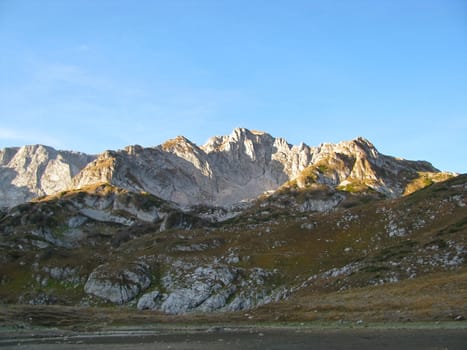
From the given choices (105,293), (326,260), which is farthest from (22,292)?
(326,260)

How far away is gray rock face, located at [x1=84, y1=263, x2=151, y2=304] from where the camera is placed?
5769 inches

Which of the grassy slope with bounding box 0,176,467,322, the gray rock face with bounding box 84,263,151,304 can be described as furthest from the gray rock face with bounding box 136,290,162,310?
the grassy slope with bounding box 0,176,467,322

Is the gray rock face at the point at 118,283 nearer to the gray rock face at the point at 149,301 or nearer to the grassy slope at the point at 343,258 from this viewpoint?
the gray rock face at the point at 149,301

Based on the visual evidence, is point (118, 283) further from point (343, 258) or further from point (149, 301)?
point (343, 258)

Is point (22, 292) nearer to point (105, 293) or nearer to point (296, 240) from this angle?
point (105, 293)

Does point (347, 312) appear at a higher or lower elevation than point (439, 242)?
lower

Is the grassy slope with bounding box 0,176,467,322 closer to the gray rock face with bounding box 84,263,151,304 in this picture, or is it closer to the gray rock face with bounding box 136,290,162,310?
the gray rock face with bounding box 84,263,151,304

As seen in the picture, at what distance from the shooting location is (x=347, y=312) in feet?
264

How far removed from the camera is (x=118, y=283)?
489 ft

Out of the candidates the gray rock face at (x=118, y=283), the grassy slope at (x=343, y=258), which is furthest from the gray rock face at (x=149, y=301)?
the grassy slope at (x=343, y=258)

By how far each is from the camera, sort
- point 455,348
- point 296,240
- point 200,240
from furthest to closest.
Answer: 1. point 200,240
2. point 296,240
3. point 455,348

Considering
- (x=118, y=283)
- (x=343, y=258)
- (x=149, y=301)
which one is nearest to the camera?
(x=149, y=301)

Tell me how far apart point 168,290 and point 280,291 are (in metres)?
35.3

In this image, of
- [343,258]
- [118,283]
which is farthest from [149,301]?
[343,258]
